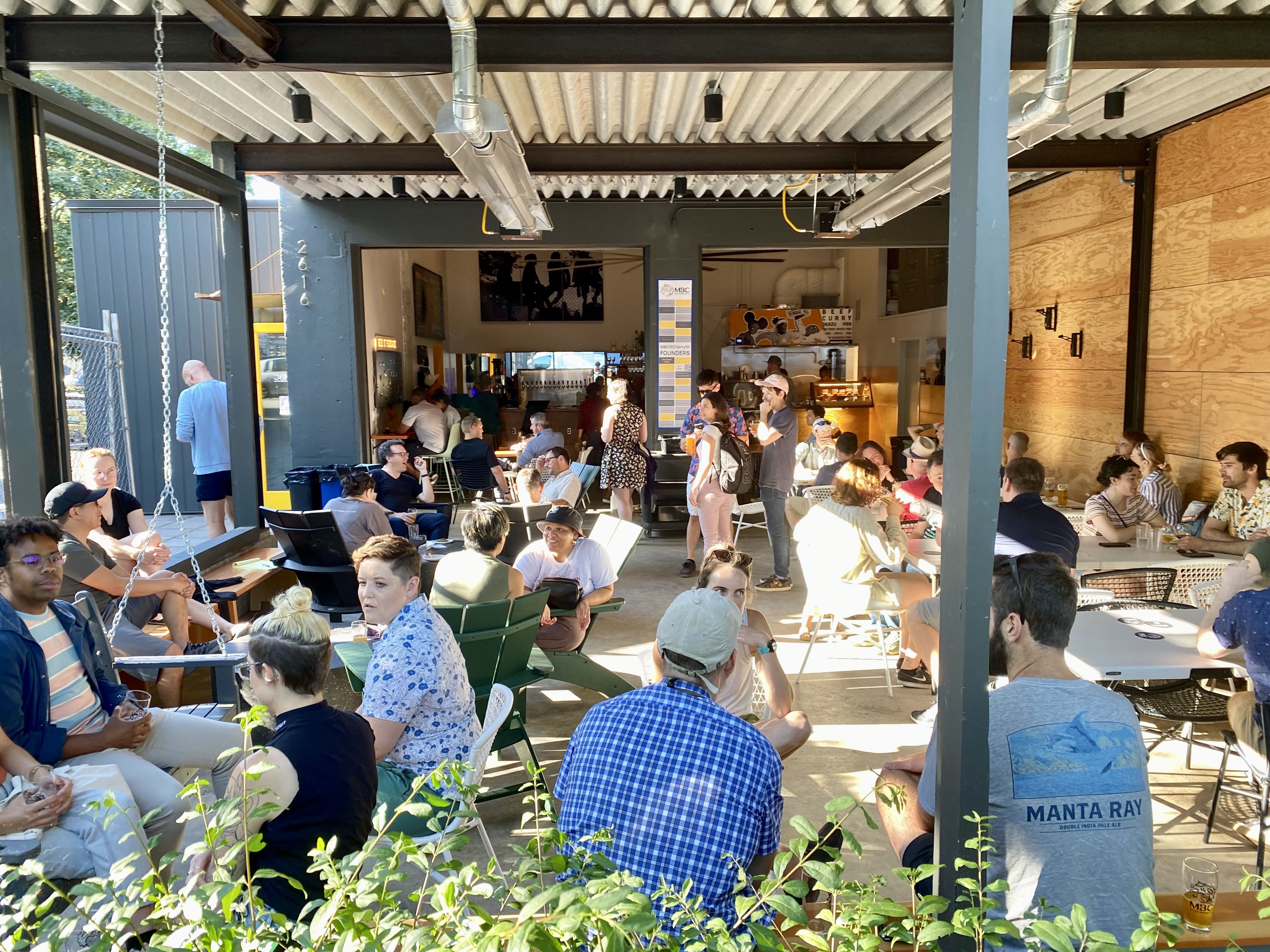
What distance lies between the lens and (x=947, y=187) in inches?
264

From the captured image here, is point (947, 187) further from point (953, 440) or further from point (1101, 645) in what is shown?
point (953, 440)

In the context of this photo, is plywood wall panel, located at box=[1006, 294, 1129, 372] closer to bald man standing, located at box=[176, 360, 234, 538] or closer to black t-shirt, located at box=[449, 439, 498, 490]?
black t-shirt, located at box=[449, 439, 498, 490]

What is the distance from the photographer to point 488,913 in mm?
1188

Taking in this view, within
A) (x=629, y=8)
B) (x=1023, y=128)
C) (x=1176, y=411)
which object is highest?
(x=629, y=8)

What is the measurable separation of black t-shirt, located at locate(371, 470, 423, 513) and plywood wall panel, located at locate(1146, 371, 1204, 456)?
6.22 meters

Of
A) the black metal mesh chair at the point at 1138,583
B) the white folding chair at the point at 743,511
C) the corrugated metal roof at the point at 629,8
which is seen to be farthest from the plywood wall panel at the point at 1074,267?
the black metal mesh chair at the point at 1138,583

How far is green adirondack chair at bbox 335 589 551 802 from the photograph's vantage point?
A: 364 cm

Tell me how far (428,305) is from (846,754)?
12.0 meters

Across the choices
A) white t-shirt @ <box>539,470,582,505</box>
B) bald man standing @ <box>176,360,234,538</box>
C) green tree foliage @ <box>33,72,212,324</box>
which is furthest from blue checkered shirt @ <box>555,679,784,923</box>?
green tree foliage @ <box>33,72,212,324</box>

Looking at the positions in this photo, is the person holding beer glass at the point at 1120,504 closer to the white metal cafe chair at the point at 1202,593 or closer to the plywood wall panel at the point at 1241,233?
the white metal cafe chair at the point at 1202,593

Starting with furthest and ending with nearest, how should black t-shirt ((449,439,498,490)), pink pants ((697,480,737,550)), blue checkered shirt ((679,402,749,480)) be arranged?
black t-shirt ((449,439,498,490)), blue checkered shirt ((679,402,749,480)), pink pants ((697,480,737,550))

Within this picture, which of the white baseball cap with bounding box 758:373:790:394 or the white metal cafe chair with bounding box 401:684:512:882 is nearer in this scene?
the white metal cafe chair with bounding box 401:684:512:882

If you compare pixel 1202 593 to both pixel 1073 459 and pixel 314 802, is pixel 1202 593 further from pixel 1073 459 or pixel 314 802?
pixel 314 802

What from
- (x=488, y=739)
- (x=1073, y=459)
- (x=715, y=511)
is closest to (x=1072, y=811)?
(x=488, y=739)
